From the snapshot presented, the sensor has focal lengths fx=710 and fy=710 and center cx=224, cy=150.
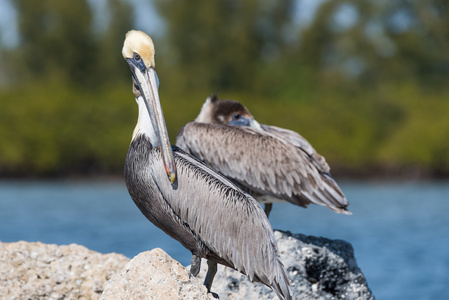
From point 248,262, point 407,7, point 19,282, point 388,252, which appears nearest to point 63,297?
point 19,282

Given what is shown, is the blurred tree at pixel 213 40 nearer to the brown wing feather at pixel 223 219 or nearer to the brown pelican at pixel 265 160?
the brown pelican at pixel 265 160

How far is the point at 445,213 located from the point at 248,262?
19324 mm

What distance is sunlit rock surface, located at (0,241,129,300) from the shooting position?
4961mm

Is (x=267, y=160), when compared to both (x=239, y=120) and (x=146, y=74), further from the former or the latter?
(x=146, y=74)

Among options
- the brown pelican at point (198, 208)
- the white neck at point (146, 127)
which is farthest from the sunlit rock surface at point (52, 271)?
the white neck at point (146, 127)

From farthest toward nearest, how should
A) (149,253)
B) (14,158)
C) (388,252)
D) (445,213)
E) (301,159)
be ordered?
(14,158), (445,213), (388,252), (301,159), (149,253)

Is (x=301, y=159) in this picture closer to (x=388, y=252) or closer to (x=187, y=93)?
(x=388, y=252)

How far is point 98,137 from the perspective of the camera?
3659cm

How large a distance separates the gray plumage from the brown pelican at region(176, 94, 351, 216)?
1798 millimetres

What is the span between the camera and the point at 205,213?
4430 millimetres

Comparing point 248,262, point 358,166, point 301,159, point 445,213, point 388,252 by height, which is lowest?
point 248,262

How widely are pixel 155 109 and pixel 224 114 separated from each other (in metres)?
2.70

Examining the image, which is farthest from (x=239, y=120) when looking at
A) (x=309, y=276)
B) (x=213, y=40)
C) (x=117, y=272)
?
(x=213, y=40)

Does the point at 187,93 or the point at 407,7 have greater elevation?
the point at 407,7
